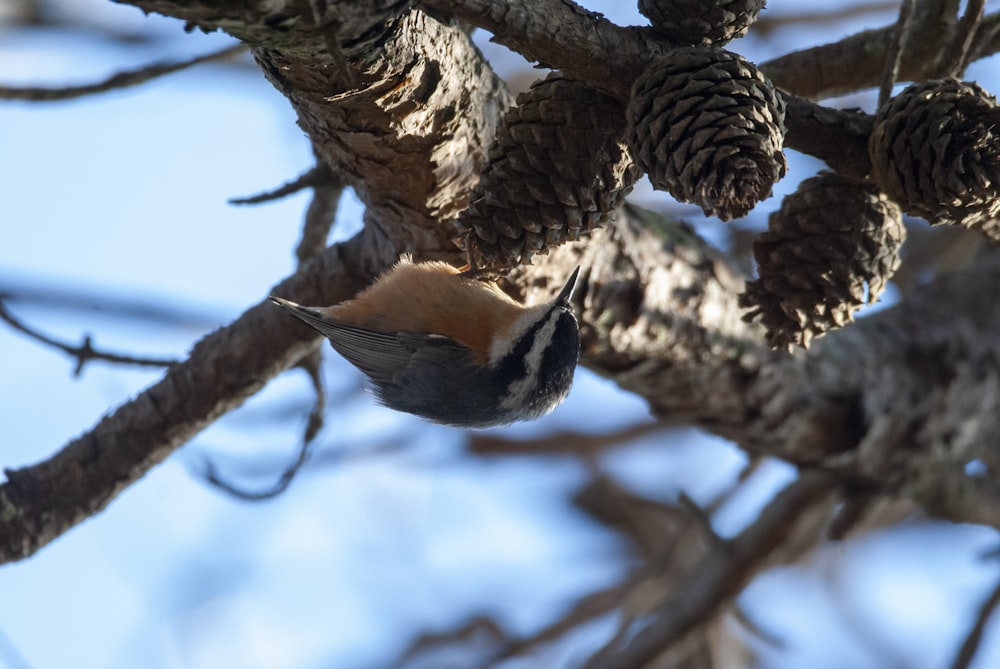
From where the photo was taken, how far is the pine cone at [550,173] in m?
1.50

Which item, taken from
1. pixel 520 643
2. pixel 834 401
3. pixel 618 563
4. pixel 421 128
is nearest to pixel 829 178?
pixel 421 128

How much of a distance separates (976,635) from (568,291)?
154cm

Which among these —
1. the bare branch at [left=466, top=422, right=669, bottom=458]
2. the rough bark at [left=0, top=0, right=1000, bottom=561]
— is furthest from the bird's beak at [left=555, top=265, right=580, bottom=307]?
the bare branch at [left=466, top=422, right=669, bottom=458]

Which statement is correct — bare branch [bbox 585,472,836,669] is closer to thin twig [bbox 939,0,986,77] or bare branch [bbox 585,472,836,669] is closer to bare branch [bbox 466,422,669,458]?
thin twig [bbox 939,0,986,77]

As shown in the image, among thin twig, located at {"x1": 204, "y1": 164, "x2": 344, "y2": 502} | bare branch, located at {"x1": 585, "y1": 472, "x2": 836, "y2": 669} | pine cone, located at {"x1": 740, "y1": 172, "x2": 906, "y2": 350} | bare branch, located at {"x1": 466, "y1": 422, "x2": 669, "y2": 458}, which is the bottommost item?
bare branch, located at {"x1": 466, "y1": 422, "x2": 669, "y2": 458}

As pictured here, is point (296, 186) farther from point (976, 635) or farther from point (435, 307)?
point (976, 635)

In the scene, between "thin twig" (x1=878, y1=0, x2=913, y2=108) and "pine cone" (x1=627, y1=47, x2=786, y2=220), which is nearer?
"pine cone" (x1=627, y1=47, x2=786, y2=220)

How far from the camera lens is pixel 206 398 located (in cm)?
215

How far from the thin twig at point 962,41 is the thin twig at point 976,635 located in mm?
1540

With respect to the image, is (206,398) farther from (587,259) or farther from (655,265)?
(655,265)

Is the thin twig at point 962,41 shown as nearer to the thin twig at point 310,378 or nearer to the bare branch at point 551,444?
the thin twig at point 310,378

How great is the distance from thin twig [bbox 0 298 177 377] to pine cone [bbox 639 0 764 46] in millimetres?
1367

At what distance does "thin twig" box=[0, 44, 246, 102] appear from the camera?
2.20m

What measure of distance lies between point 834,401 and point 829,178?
952 millimetres
